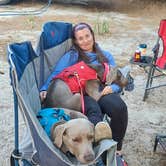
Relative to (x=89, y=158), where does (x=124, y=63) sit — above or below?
below

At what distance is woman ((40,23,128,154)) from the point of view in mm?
2711

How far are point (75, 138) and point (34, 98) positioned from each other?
19.6 inches

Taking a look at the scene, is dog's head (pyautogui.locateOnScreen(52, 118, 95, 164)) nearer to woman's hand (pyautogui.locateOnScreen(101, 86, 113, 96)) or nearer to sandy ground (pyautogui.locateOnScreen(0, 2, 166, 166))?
woman's hand (pyautogui.locateOnScreen(101, 86, 113, 96))

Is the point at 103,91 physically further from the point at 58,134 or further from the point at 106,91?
the point at 58,134

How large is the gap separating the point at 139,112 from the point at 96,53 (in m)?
1.05

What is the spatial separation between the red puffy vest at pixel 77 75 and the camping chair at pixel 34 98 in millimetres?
155

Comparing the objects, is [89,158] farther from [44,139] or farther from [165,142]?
[165,142]

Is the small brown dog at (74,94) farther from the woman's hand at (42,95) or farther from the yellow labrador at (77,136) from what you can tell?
the yellow labrador at (77,136)

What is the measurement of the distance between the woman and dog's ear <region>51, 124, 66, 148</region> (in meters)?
0.35

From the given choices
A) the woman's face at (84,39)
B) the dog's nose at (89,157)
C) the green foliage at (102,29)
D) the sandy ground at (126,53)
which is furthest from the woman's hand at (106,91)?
the green foliage at (102,29)

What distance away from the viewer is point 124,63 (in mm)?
5148

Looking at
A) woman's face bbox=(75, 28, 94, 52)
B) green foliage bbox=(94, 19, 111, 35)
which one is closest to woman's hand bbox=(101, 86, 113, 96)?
woman's face bbox=(75, 28, 94, 52)

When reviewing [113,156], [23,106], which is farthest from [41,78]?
[113,156]

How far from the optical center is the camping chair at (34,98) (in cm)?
204
